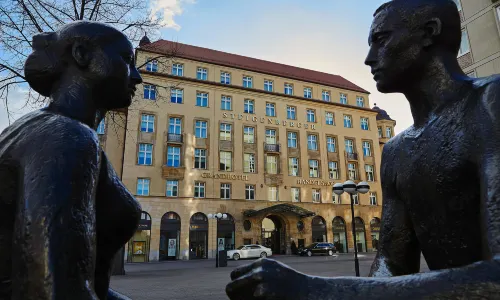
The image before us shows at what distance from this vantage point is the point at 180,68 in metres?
33.7

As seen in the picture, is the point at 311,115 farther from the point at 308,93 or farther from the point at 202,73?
the point at 202,73

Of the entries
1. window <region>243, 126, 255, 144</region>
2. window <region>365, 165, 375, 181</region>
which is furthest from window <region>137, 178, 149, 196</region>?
window <region>365, 165, 375, 181</region>

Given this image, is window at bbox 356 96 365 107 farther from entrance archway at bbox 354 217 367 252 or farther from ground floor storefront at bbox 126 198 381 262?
entrance archway at bbox 354 217 367 252

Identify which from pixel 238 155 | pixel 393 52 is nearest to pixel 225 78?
pixel 238 155

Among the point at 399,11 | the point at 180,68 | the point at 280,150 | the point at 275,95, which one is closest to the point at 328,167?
the point at 280,150

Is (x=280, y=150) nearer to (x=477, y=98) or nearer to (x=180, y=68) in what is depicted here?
(x=180, y=68)

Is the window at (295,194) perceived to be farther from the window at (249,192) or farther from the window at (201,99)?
the window at (201,99)

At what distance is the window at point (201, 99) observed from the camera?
3306 centimetres

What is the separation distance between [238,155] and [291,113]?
28.7ft

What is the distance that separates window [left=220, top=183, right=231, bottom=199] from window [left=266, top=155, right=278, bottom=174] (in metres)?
4.58

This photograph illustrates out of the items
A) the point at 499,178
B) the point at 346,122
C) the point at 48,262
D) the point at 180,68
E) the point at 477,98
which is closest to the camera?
the point at 48,262

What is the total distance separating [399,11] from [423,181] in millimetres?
630

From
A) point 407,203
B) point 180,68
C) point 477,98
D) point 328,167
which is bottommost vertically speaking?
point 407,203

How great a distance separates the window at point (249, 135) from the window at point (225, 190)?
505cm
